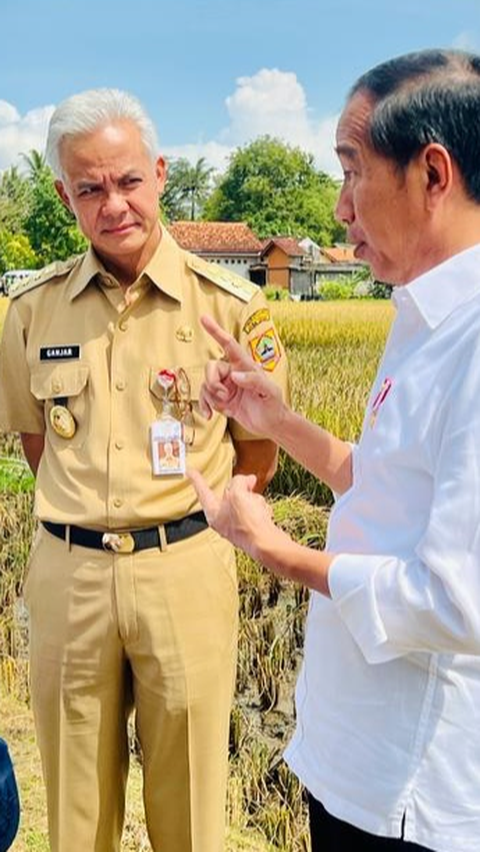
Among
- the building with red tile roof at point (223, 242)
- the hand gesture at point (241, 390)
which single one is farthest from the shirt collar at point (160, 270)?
the building with red tile roof at point (223, 242)

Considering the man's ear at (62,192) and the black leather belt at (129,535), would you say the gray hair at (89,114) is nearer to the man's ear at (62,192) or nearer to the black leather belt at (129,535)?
the man's ear at (62,192)

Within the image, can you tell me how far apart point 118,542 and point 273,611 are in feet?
5.87

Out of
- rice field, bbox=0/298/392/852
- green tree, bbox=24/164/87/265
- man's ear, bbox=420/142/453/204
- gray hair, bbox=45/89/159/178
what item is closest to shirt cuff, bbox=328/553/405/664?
man's ear, bbox=420/142/453/204

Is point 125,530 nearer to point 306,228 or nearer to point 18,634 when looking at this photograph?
point 18,634

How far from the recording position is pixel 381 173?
84 cm

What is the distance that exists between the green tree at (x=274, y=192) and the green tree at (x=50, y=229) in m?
0.76

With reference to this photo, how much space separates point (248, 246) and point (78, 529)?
210 cm

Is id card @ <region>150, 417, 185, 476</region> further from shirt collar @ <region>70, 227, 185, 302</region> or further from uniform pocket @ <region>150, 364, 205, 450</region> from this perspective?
shirt collar @ <region>70, 227, 185, 302</region>

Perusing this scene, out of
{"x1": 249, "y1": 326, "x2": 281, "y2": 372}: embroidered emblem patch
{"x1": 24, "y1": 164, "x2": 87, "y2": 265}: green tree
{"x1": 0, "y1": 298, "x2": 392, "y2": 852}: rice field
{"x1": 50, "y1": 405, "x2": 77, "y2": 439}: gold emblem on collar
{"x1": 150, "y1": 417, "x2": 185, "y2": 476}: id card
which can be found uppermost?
{"x1": 24, "y1": 164, "x2": 87, "y2": 265}: green tree

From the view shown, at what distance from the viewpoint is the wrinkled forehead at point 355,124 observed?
33.3 inches

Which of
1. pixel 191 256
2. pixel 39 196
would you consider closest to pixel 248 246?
pixel 39 196

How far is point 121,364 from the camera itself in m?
1.57

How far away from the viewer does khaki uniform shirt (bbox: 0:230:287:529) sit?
1.52 metres

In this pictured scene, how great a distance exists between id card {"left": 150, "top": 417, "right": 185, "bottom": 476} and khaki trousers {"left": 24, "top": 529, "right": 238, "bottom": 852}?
0.50ft
